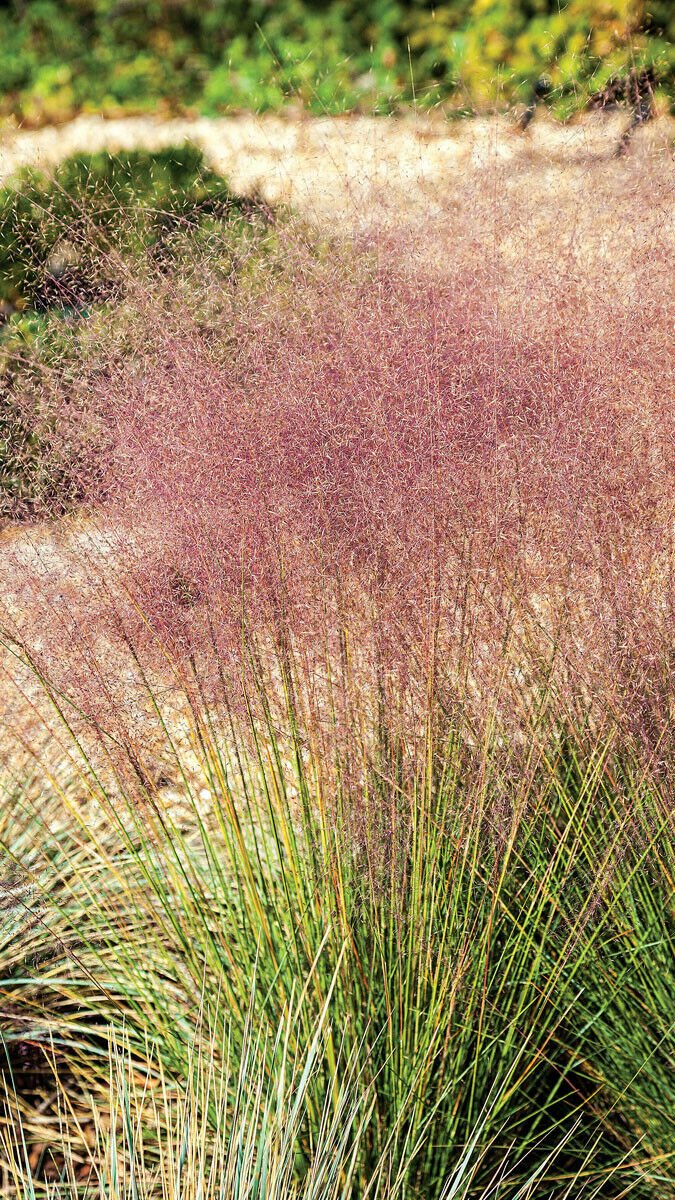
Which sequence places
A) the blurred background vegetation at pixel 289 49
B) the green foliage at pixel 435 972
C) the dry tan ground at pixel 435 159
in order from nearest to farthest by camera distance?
the green foliage at pixel 435 972
the dry tan ground at pixel 435 159
the blurred background vegetation at pixel 289 49

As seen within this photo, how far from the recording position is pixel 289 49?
4.55 m

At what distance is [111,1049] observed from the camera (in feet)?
4.92

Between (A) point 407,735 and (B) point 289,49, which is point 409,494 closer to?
(A) point 407,735

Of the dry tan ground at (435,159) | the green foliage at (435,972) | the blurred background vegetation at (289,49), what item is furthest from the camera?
the blurred background vegetation at (289,49)

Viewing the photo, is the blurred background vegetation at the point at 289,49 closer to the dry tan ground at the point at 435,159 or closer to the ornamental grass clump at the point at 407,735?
the dry tan ground at the point at 435,159

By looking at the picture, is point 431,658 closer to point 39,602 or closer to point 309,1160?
point 309,1160

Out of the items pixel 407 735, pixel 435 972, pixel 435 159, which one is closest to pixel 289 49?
pixel 435 159

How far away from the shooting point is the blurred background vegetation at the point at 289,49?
383 cm

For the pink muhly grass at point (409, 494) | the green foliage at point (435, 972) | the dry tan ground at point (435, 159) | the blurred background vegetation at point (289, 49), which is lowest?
the green foliage at point (435, 972)

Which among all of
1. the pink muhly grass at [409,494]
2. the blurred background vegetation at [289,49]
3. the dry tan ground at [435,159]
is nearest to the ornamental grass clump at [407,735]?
the pink muhly grass at [409,494]

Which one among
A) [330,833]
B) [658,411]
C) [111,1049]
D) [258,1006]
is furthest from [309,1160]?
[658,411]

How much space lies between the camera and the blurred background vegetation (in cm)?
383

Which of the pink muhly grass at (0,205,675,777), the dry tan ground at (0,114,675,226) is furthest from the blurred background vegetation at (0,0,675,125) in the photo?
the pink muhly grass at (0,205,675,777)

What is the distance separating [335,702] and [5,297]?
10.9 ft
